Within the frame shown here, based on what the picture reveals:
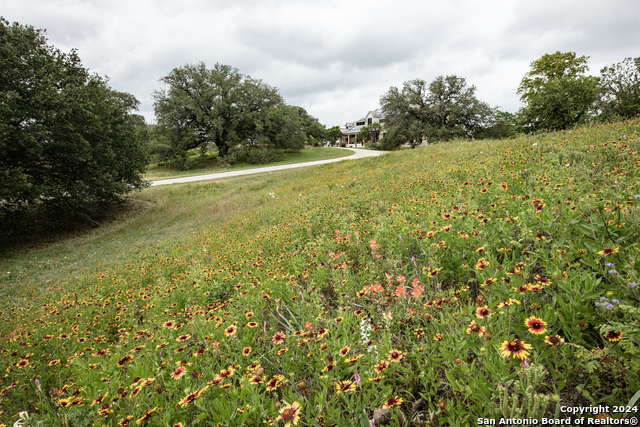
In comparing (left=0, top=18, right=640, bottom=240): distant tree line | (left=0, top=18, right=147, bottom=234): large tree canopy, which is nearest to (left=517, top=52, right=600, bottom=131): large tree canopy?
(left=0, top=18, right=640, bottom=240): distant tree line

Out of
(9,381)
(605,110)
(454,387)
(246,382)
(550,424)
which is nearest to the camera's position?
(550,424)

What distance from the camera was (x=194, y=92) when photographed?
113ft

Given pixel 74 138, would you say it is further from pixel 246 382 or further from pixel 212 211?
pixel 246 382

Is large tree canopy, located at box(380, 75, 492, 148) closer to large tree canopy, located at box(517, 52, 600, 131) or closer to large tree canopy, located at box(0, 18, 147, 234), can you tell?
large tree canopy, located at box(517, 52, 600, 131)

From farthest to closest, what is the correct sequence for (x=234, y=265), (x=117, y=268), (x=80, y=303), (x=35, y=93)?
1. (x=35, y=93)
2. (x=117, y=268)
3. (x=234, y=265)
4. (x=80, y=303)

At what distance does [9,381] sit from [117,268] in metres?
4.82

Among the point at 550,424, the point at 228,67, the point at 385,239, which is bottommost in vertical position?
the point at 550,424

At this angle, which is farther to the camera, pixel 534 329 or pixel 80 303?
pixel 80 303

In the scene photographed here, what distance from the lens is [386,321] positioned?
1917mm

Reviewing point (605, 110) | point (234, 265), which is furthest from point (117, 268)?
point (605, 110)

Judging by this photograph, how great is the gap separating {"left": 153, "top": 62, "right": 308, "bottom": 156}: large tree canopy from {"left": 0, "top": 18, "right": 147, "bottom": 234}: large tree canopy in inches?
750

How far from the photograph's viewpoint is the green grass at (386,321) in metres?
1.50

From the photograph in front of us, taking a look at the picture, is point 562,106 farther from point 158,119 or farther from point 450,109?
point 158,119

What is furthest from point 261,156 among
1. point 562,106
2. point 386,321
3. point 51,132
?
point 386,321
